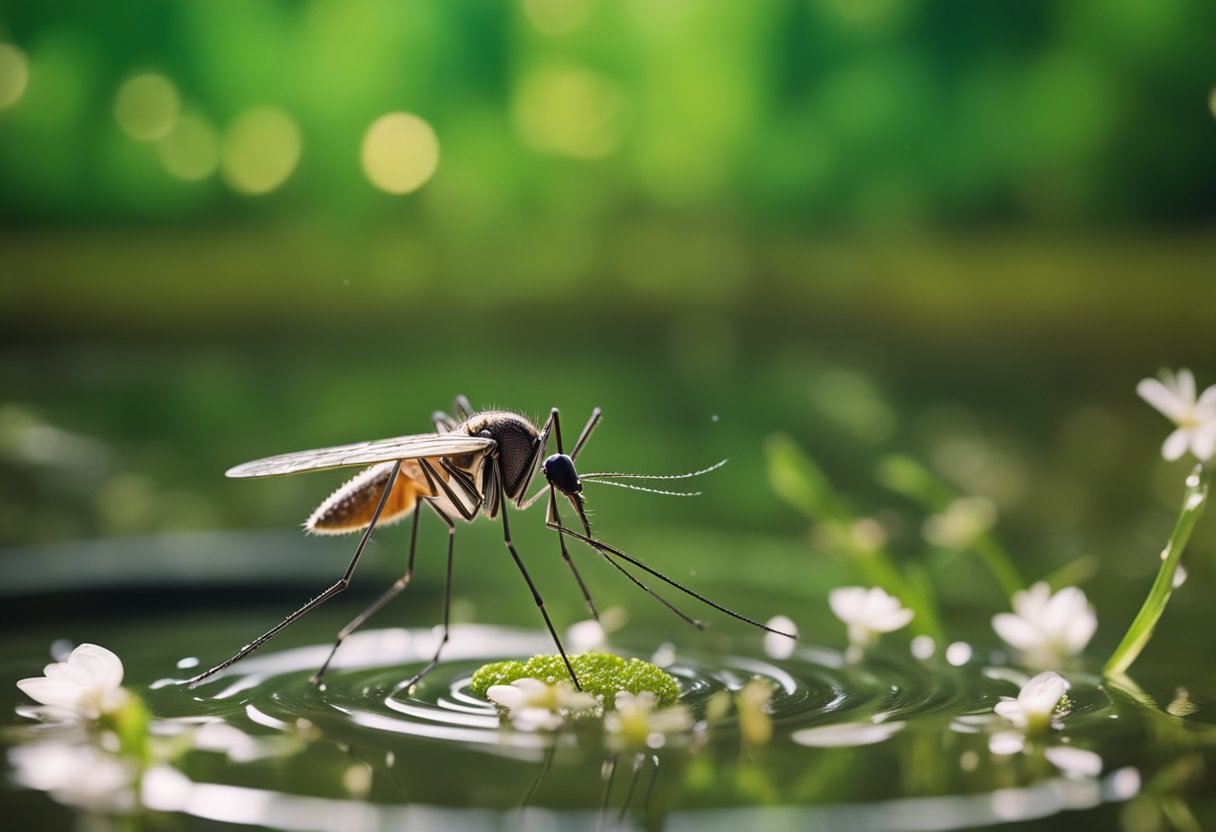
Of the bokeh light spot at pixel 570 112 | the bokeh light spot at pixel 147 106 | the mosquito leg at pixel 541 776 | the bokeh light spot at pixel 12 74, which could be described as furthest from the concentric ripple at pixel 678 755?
the bokeh light spot at pixel 12 74

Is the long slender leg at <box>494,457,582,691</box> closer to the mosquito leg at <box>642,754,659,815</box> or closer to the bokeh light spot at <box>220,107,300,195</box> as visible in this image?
the mosquito leg at <box>642,754,659,815</box>

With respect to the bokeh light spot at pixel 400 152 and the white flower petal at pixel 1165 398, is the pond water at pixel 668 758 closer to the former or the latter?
the white flower petal at pixel 1165 398

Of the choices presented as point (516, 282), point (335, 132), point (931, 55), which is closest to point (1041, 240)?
point (931, 55)

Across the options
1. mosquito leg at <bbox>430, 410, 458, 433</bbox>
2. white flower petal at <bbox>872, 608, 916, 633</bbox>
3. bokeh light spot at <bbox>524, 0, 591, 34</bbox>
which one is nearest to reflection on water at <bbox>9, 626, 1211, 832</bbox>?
white flower petal at <bbox>872, 608, 916, 633</bbox>

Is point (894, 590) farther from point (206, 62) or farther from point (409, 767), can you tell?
point (206, 62)

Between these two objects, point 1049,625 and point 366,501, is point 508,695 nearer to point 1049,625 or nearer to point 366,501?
point 366,501

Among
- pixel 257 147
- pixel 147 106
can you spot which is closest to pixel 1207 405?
pixel 257 147
